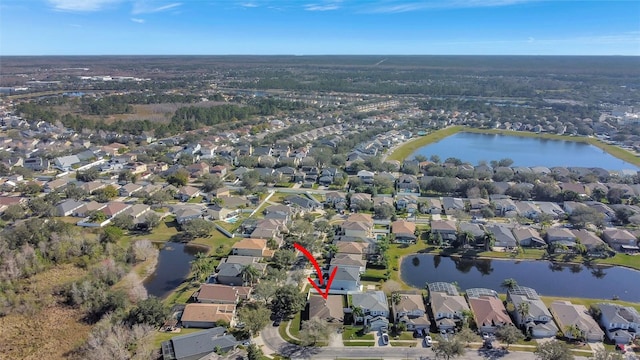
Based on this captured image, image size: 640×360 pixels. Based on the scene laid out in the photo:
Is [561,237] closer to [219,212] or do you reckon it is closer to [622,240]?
[622,240]

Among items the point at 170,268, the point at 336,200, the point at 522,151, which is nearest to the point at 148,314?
the point at 170,268

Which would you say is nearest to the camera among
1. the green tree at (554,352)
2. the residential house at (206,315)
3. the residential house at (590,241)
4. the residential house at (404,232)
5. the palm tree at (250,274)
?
the green tree at (554,352)

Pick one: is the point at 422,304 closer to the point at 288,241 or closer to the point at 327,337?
the point at 327,337

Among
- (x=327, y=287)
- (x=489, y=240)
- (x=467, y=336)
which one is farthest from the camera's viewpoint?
(x=489, y=240)

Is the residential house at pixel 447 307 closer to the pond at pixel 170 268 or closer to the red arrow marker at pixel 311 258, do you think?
the red arrow marker at pixel 311 258

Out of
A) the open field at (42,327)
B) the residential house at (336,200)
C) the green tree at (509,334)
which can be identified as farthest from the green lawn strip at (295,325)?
the residential house at (336,200)

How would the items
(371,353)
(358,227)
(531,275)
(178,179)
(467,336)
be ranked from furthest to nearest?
(178,179) < (358,227) < (531,275) < (371,353) < (467,336)
